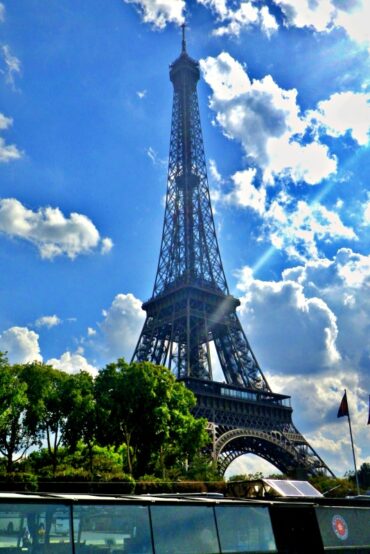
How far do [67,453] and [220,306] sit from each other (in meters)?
44.4

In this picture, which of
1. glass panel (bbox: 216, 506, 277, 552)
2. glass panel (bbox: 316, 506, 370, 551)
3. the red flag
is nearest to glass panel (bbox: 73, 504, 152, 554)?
glass panel (bbox: 216, 506, 277, 552)

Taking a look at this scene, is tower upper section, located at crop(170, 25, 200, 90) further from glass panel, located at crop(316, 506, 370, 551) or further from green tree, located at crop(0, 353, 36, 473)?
glass panel, located at crop(316, 506, 370, 551)

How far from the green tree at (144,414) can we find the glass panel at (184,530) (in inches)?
1618

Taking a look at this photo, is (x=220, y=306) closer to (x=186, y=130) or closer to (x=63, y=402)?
(x=186, y=130)

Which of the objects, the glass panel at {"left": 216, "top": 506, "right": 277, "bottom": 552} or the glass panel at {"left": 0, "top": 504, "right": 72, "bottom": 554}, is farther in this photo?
the glass panel at {"left": 216, "top": 506, "right": 277, "bottom": 552}

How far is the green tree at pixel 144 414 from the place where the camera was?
5172cm

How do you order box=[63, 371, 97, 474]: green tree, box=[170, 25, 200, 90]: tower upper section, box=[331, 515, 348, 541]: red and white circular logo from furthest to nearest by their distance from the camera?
box=[170, 25, 200, 90]: tower upper section, box=[63, 371, 97, 474]: green tree, box=[331, 515, 348, 541]: red and white circular logo

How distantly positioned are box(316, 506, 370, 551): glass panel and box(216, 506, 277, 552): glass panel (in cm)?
186

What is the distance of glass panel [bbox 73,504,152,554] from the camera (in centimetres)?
914

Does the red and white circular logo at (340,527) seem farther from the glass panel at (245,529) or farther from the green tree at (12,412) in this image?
the green tree at (12,412)

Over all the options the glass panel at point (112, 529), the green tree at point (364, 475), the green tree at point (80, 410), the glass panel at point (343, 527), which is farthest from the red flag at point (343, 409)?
the green tree at point (364, 475)

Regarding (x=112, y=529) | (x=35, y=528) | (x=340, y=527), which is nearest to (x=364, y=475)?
(x=340, y=527)

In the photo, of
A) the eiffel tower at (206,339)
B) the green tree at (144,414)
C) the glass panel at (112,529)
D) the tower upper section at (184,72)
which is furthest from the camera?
the tower upper section at (184,72)

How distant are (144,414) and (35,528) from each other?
147 feet
